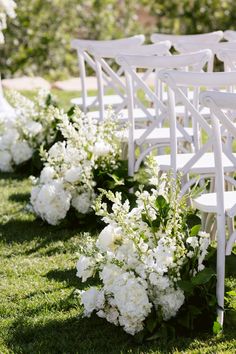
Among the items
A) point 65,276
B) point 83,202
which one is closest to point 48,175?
point 83,202

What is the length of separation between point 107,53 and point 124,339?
281 cm

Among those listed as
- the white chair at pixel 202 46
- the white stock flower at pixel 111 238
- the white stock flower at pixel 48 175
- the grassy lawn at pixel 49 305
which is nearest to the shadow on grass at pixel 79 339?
the grassy lawn at pixel 49 305

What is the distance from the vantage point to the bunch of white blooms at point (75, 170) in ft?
19.5

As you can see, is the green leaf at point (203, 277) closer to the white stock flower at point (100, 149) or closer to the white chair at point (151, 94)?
the white chair at point (151, 94)

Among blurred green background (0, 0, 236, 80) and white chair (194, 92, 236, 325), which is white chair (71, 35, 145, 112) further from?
blurred green background (0, 0, 236, 80)

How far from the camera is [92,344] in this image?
4125 millimetres

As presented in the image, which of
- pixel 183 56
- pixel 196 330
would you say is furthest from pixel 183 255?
pixel 183 56

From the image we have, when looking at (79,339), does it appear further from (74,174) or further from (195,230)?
(74,174)

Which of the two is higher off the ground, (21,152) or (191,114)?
(191,114)

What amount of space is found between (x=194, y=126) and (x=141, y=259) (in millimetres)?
2139

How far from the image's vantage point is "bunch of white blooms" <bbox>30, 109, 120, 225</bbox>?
595 cm

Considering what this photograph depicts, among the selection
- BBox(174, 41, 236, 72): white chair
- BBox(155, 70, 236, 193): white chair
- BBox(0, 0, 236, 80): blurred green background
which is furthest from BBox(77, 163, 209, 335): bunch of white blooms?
BBox(0, 0, 236, 80): blurred green background

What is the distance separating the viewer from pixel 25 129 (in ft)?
24.7

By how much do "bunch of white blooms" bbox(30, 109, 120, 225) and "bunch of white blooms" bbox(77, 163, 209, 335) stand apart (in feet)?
5.60
